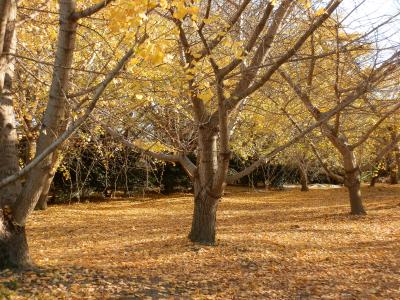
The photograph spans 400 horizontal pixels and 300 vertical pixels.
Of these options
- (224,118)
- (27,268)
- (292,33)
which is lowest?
(27,268)

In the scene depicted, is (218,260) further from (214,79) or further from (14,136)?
(14,136)

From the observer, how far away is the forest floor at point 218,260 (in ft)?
15.4

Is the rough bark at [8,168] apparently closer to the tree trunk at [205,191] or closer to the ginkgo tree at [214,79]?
the ginkgo tree at [214,79]

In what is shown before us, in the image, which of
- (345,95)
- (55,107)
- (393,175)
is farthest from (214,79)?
(393,175)

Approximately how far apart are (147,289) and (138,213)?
8.29 metres

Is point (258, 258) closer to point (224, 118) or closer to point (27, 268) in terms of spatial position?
point (224, 118)

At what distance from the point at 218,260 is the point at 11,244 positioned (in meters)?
2.85

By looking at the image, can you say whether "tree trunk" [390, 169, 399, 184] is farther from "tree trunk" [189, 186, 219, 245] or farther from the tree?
"tree trunk" [189, 186, 219, 245]

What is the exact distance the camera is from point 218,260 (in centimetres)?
630

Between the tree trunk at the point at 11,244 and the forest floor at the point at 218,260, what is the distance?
0.14 metres

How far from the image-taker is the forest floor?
4.70 metres

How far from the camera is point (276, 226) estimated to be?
988cm

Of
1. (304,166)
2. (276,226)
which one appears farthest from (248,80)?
(304,166)

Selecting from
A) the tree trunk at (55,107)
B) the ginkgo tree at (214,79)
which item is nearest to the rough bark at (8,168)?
the tree trunk at (55,107)
